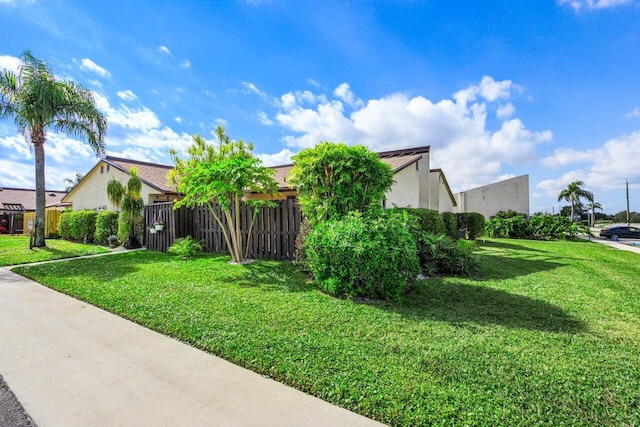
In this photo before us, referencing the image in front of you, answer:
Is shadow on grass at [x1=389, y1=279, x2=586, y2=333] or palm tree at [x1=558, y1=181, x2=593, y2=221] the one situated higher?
palm tree at [x1=558, y1=181, x2=593, y2=221]

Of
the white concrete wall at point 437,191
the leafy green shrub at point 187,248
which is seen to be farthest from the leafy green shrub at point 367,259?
the white concrete wall at point 437,191

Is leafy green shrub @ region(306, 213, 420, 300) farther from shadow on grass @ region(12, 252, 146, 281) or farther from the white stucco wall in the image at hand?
the white stucco wall

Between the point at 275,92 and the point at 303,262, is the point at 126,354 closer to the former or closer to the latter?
the point at 303,262

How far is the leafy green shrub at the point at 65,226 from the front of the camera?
15.5 metres

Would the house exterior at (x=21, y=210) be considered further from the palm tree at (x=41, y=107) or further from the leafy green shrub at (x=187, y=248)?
the leafy green shrub at (x=187, y=248)

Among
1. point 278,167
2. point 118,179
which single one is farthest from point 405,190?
point 118,179

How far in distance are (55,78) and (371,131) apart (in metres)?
13.4

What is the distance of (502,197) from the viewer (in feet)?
88.4

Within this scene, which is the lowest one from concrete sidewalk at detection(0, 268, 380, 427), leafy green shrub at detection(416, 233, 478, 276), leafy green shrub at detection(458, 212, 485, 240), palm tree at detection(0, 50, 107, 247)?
concrete sidewalk at detection(0, 268, 380, 427)

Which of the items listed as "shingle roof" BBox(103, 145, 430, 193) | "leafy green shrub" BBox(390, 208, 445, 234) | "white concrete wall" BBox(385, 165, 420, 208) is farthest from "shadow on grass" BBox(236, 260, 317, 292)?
"white concrete wall" BBox(385, 165, 420, 208)

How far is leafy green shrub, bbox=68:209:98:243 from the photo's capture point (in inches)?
563

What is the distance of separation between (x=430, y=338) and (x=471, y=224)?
56.4 ft

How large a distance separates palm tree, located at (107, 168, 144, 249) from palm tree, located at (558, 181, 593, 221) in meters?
43.8

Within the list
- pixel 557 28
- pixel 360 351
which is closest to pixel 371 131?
pixel 557 28
